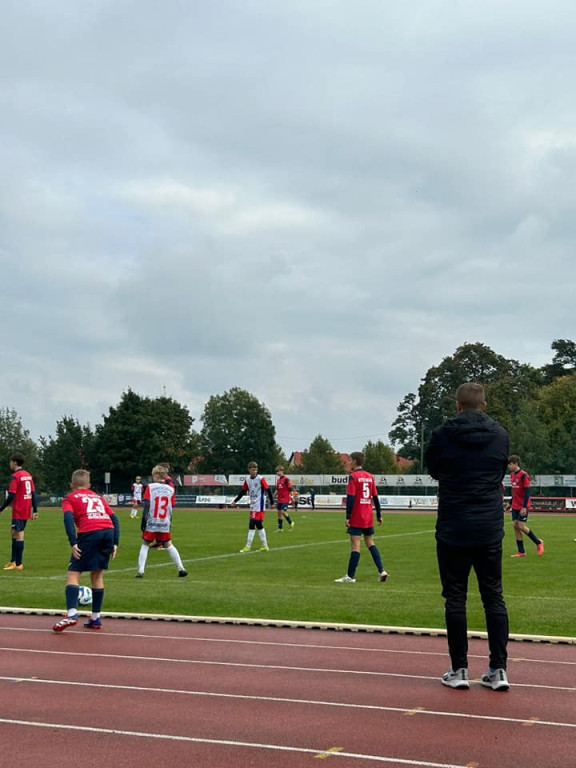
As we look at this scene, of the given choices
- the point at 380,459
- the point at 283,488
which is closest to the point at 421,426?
the point at 380,459

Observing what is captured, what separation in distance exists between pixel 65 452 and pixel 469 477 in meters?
91.6

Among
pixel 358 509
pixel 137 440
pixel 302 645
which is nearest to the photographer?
pixel 302 645

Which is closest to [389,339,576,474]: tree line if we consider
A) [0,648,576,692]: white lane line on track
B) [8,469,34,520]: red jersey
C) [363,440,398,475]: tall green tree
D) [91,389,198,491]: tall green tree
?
[363,440,398,475]: tall green tree

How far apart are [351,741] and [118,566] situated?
14056mm

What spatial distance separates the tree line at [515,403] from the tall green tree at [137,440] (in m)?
24.8

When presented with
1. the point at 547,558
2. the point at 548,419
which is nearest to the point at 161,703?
the point at 547,558

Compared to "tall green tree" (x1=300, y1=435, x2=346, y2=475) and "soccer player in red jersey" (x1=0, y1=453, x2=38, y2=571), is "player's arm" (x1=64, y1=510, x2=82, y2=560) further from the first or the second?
"tall green tree" (x1=300, y1=435, x2=346, y2=475)

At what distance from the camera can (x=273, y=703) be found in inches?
274

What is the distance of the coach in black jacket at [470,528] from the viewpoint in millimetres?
7133

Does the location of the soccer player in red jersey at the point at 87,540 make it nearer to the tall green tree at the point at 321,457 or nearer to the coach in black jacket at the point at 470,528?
the coach in black jacket at the point at 470,528

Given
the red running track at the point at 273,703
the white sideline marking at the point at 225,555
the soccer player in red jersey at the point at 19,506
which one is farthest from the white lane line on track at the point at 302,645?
the soccer player in red jersey at the point at 19,506

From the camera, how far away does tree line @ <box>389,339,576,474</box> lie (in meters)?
81.2

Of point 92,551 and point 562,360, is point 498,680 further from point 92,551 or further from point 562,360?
point 562,360

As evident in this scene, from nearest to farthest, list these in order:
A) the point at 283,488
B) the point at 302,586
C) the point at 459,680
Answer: the point at 459,680 → the point at 302,586 → the point at 283,488
